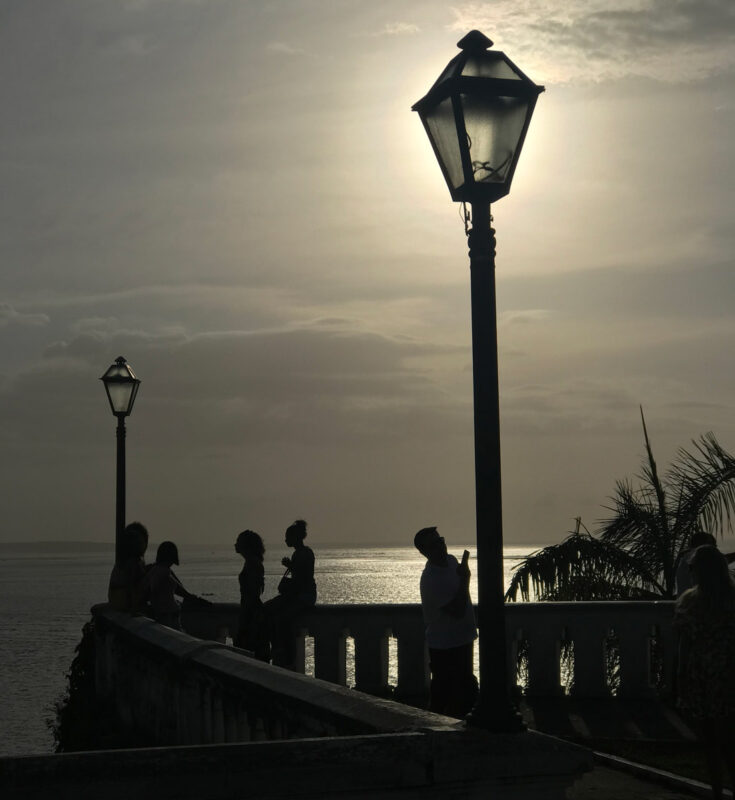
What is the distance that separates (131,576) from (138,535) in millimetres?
449

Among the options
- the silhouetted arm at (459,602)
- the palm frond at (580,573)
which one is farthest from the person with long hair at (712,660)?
the palm frond at (580,573)

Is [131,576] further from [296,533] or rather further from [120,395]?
[120,395]

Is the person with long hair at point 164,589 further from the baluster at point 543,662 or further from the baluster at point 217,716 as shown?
the baluster at point 217,716

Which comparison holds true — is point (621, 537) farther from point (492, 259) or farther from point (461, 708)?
point (492, 259)

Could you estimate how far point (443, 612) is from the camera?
30.7ft

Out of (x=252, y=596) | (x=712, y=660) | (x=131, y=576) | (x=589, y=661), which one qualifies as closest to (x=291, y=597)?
(x=252, y=596)

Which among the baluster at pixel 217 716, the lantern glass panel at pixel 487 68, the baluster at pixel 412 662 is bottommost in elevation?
the baluster at pixel 412 662

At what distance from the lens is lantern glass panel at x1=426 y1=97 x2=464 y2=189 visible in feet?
18.3

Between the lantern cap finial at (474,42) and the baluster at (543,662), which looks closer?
the lantern cap finial at (474,42)

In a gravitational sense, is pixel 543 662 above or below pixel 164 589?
below

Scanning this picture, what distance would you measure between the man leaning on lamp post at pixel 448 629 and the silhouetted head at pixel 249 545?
2.79m

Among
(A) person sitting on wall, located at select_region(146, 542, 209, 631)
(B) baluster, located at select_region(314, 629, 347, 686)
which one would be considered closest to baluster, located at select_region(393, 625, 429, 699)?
(B) baluster, located at select_region(314, 629, 347, 686)

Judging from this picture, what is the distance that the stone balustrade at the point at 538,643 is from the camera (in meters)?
12.5

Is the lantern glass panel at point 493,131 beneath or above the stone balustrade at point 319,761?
above
